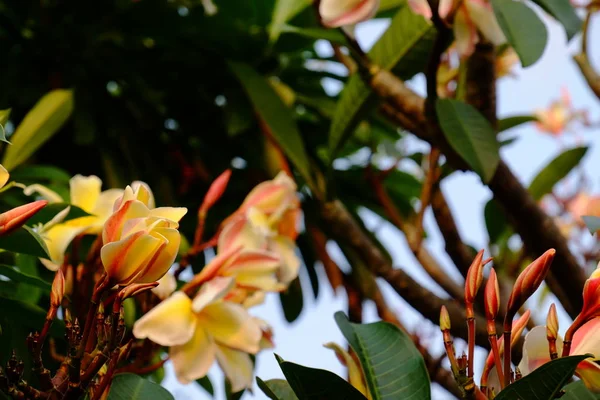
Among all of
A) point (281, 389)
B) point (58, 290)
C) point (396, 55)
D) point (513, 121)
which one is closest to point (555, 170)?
point (513, 121)

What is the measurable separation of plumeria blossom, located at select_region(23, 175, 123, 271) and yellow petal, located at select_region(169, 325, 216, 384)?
0.13m

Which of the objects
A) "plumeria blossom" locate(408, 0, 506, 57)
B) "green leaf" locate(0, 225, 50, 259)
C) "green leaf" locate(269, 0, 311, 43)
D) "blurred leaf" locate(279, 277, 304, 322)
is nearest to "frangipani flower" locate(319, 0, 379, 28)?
"plumeria blossom" locate(408, 0, 506, 57)

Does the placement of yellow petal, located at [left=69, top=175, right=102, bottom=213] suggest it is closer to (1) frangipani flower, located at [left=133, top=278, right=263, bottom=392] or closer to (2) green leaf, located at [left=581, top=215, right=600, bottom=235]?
(1) frangipani flower, located at [left=133, top=278, right=263, bottom=392]

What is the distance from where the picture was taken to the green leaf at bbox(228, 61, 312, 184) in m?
1.04

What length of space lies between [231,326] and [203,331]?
0.08ft

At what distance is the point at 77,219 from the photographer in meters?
0.70

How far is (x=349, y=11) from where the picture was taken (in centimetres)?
76

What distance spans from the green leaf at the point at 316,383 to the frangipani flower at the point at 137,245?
97 mm

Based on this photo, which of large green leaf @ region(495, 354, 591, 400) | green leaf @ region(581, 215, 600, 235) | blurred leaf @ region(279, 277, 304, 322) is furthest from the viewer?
blurred leaf @ region(279, 277, 304, 322)

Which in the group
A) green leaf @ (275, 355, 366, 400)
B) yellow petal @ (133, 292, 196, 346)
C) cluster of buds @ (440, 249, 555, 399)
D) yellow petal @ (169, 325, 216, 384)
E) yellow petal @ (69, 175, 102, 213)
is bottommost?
yellow petal @ (169, 325, 216, 384)

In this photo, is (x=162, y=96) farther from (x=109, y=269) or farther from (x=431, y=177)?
(x=109, y=269)

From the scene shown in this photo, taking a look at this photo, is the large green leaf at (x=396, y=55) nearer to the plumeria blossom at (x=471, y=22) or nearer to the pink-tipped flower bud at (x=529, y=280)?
the plumeria blossom at (x=471, y=22)

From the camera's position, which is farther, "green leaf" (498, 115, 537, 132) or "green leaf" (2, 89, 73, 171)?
"green leaf" (498, 115, 537, 132)

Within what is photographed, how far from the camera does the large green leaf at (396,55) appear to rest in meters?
0.87
